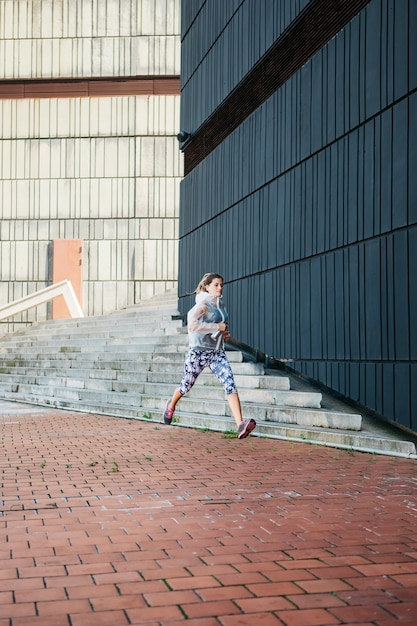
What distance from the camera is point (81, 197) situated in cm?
2739

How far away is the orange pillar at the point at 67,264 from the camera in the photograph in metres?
27.1

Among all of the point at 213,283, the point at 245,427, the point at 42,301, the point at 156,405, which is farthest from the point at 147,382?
the point at 42,301

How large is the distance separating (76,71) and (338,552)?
25236mm

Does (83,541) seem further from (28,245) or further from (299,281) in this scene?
(28,245)

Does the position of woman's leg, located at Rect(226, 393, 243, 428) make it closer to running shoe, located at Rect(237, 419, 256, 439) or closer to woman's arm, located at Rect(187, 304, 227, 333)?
running shoe, located at Rect(237, 419, 256, 439)

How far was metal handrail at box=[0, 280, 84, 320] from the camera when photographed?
83.7 ft

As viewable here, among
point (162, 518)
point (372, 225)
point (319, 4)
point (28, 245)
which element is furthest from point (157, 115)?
point (162, 518)

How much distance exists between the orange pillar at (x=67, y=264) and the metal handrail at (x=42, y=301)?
107 centimetres

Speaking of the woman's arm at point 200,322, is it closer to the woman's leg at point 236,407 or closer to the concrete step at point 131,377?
the woman's leg at point 236,407

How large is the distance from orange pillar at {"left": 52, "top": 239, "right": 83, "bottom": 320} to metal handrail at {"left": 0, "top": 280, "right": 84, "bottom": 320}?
1066 mm

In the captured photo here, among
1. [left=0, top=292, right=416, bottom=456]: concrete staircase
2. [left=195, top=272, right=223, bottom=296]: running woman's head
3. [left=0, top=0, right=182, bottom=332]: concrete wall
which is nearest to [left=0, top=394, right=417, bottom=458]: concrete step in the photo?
[left=0, top=292, right=416, bottom=456]: concrete staircase

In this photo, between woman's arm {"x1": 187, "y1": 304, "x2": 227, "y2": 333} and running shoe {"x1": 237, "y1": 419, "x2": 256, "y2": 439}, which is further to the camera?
woman's arm {"x1": 187, "y1": 304, "x2": 227, "y2": 333}

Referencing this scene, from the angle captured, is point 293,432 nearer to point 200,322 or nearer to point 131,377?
point 200,322

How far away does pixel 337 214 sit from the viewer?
10.0 metres
